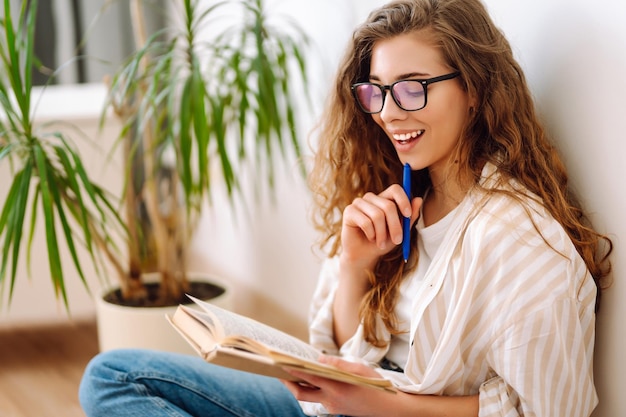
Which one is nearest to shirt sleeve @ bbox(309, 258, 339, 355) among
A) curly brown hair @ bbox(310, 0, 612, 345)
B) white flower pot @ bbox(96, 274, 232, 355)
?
curly brown hair @ bbox(310, 0, 612, 345)

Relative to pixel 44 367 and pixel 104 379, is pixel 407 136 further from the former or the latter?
pixel 44 367

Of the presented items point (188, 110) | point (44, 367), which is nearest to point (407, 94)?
point (188, 110)

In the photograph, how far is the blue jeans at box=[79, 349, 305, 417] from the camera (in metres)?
1.46

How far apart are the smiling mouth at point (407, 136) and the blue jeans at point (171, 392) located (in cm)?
53

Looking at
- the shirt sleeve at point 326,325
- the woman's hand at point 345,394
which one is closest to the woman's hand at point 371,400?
the woman's hand at point 345,394

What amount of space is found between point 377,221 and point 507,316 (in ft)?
0.90

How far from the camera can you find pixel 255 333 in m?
1.17

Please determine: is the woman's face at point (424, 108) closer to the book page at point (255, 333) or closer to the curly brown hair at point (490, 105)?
the curly brown hair at point (490, 105)

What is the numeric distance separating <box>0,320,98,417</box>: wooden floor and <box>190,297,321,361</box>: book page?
1.16 metres

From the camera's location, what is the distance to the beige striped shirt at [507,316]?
3.83ft

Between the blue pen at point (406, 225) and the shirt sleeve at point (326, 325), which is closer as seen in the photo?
the blue pen at point (406, 225)

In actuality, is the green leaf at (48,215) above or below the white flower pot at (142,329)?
above

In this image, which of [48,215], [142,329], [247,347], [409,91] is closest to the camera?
[247,347]

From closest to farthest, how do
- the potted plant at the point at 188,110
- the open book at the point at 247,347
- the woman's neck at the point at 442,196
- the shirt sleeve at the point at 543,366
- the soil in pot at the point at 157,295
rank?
the open book at the point at 247,347 < the shirt sleeve at the point at 543,366 < the woman's neck at the point at 442,196 < the potted plant at the point at 188,110 < the soil in pot at the point at 157,295
